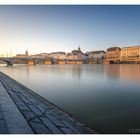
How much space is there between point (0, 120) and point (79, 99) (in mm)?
3083

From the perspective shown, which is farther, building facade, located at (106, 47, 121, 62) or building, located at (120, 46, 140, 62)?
building facade, located at (106, 47, 121, 62)

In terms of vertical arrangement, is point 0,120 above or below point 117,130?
above

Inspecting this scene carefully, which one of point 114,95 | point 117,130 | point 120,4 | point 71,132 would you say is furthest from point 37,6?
point 114,95

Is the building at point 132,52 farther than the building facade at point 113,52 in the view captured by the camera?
No

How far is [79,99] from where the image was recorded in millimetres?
5129

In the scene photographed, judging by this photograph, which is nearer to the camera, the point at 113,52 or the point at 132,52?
the point at 132,52

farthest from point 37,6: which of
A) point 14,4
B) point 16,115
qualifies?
point 16,115
